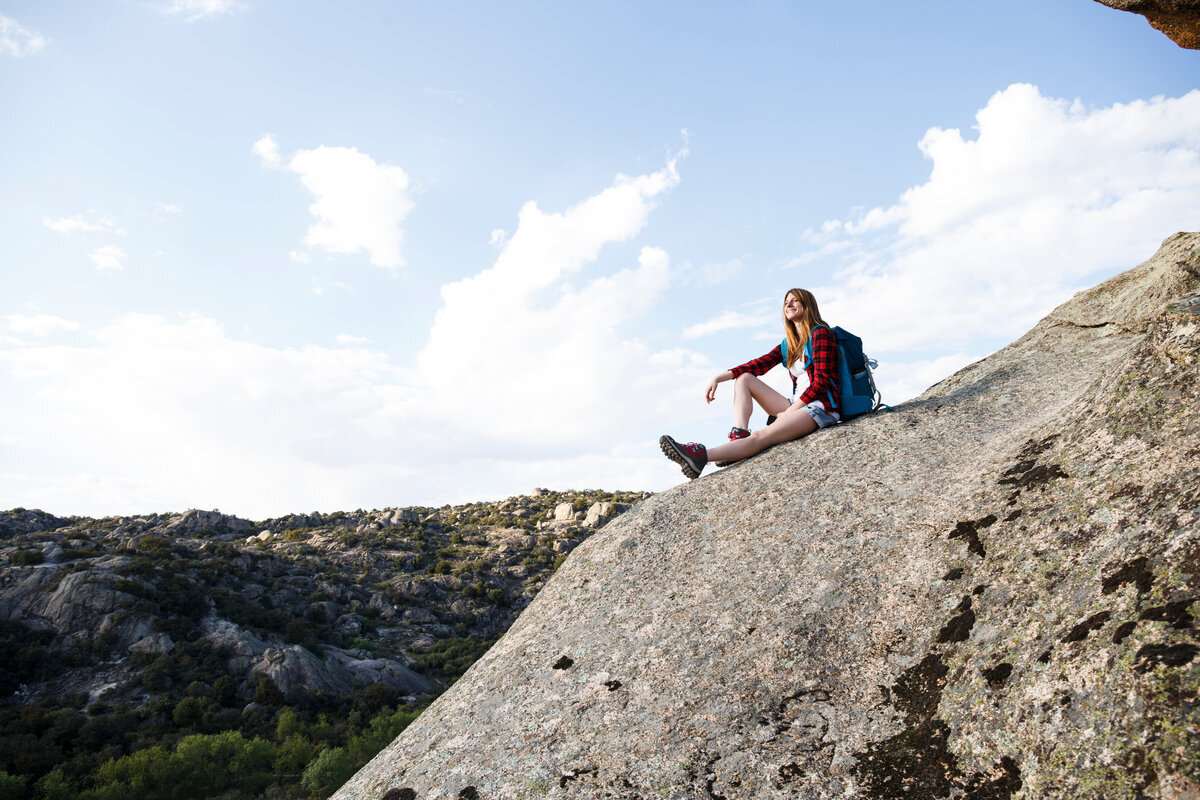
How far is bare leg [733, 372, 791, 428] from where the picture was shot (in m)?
9.82

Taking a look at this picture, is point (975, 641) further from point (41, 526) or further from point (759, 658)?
point (41, 526)

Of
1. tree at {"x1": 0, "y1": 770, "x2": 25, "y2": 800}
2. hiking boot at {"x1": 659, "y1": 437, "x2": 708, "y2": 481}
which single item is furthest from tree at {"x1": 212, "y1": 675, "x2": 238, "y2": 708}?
hiking boot at {"x1": 659, "y1": 437, "x2": 708, "y2": 481}

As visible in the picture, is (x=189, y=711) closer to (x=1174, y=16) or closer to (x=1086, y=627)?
(x=1086, y=627)

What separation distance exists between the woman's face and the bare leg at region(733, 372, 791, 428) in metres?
1.10

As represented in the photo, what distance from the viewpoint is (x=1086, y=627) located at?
4.15 metres

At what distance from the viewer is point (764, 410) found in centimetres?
1033

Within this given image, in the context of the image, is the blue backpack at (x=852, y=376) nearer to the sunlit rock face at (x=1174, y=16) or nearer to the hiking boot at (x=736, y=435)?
the hiking boot at (x=736, y=435)

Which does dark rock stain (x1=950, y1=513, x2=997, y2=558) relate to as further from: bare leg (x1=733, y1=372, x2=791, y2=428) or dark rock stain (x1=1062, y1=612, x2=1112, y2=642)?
bare leg (x1=733, y1=372, x2=791, y2=428)

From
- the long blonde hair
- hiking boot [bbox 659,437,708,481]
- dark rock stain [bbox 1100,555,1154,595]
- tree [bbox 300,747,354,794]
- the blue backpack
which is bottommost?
tree [bbox 300,747,354,794]

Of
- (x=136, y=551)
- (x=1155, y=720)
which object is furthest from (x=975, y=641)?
(x=136, y=551)

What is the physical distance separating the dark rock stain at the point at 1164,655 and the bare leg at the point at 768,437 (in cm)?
599

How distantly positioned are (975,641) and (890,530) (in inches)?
80.4

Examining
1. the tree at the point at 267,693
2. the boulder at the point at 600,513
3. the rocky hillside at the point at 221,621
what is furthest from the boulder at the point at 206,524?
the boulder at the point at 600,513

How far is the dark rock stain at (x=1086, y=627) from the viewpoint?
4086mm
